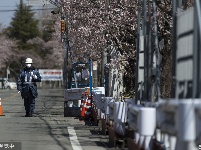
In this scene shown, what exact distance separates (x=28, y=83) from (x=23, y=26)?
84.2 m

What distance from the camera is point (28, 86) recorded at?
26.1m

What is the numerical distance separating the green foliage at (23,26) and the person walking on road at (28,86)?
82.8 meters

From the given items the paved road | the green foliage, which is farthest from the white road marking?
the green foliage

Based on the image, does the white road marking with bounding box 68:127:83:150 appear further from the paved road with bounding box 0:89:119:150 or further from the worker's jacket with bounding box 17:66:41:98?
the worker's jacket with bounding box 17:66:41:98

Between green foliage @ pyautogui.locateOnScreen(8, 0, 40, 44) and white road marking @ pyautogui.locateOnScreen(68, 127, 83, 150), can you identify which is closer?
white road marking @ pyautogui.locateOnScreen(68, 127, 83, 150)

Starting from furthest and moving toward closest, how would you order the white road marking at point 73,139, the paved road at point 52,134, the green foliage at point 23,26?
the green foliage at point 23,26 < the paved road at point 52,134 < the white road marking at point 73,139

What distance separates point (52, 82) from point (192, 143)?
4176 inches

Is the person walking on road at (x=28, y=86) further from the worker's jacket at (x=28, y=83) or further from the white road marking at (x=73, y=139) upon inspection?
the white road marking at (x=73, y=139)

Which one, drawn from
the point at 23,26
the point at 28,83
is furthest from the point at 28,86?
the point at 23,26

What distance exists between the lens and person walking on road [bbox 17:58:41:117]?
26.0 meters

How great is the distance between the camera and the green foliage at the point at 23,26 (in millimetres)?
108688

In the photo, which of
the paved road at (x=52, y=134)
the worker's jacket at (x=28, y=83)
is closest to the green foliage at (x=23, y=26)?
the worker's jacket at (x=28, y=83)

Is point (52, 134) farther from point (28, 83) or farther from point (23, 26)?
point (23, 26)

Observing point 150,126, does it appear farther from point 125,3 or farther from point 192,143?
point 125,3
